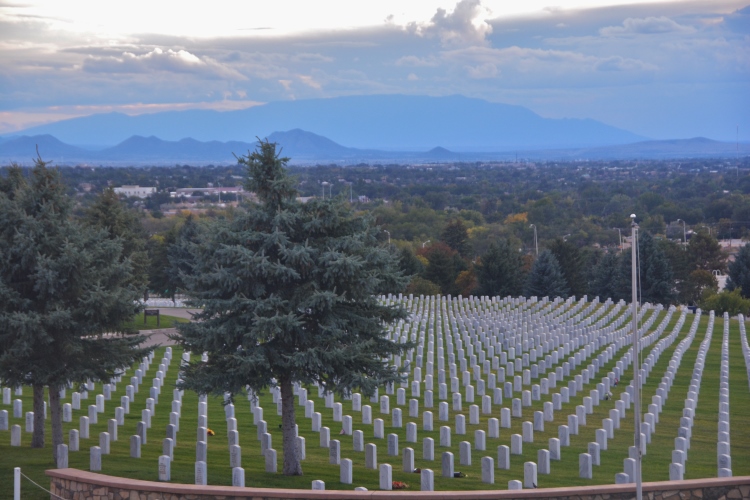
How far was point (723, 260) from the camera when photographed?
246ft

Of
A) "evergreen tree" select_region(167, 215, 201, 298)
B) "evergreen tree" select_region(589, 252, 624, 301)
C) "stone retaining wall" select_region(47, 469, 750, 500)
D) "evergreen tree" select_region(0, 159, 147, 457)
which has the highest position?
"evergreen tree" select_region(0, 159, 147, 457)

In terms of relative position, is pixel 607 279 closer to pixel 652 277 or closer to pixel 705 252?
pixel 652 277

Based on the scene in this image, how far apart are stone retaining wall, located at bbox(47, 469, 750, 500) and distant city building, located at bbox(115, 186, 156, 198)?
528 ft

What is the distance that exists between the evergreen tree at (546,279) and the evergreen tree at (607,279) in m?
3.26

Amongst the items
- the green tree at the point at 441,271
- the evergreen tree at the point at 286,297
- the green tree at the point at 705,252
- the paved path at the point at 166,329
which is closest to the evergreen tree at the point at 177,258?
the paved path at the point at 166,329

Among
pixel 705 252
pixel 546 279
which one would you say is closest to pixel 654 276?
pixel 546 279

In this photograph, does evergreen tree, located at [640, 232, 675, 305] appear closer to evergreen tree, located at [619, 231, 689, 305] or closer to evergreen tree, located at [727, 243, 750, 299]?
evergreen tree, located at [619, 231, 689, 305]

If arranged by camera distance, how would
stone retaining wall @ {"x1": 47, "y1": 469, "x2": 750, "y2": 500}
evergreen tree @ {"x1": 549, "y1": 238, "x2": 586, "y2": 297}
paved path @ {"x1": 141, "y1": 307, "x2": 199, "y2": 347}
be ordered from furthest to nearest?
evergreen tree @ {"x1": 549, "y1": 238, "x2": 586, "y2": 297} < paved path @ {"x1": 141, "y1": 307, "x2": 199, "y2": 347} < stone retaining wall @ {"x1": 47, "y1": 469, "x2": 750, "y2": 500}

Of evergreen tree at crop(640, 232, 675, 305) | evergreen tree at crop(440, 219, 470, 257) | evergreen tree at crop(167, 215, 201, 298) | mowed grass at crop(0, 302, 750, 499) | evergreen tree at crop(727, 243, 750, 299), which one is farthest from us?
evergreen tree at crop(440, 219, 470, 257)

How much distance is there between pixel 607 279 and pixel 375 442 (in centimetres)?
4909

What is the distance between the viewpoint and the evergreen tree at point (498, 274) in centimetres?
6303

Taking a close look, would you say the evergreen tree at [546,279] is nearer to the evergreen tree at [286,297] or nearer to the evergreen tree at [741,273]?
the evergreen tree at [741,273]

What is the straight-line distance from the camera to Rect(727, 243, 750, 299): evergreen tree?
62.5m

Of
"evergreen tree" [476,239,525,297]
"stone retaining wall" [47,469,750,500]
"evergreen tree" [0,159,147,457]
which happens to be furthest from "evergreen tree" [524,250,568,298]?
"stone retaining wall" [47,469,750,500]
